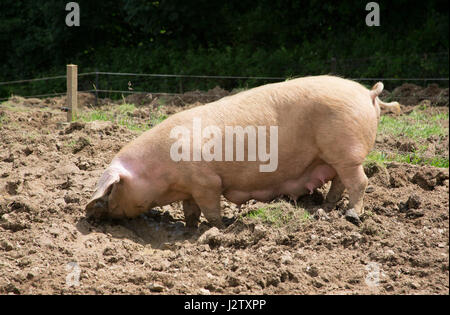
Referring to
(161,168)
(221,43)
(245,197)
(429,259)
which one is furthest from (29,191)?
(221,43)

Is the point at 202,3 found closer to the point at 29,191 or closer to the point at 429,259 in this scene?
the point at 29,191

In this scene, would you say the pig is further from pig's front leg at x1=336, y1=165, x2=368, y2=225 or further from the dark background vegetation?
the dark background vegetation

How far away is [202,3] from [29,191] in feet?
35.3

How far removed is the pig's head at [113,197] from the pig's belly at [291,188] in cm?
94

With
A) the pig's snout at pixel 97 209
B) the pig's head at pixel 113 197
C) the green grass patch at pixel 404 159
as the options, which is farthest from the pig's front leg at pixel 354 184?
the pig's snout at pixel 97 209

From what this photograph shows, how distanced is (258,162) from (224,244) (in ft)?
3.21

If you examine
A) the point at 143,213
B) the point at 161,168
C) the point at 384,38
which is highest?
the point at 384,38

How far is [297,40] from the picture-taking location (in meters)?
16.0

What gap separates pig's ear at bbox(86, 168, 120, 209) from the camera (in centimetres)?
557

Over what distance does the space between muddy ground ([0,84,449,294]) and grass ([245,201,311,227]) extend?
26 millimetres

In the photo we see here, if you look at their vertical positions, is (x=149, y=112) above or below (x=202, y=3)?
below

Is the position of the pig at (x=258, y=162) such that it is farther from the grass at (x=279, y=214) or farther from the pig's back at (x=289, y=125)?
the grass at (x=279, y=214)

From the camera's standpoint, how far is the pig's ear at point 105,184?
5574 millimetres

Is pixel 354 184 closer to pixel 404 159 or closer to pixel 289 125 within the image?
pixel 289 125
